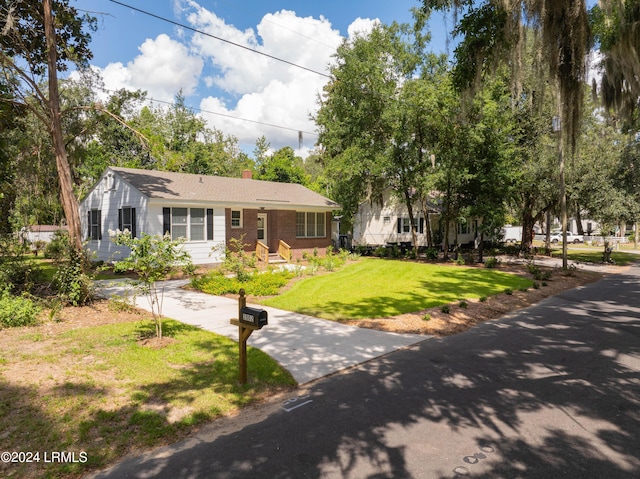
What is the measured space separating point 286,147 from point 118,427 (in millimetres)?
42976

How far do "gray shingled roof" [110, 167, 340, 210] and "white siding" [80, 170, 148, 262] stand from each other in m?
0.51

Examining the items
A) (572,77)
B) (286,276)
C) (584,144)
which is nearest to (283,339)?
(286,276)

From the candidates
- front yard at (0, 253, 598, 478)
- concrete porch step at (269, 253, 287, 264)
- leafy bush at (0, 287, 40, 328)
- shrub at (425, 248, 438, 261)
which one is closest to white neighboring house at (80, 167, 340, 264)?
concrete porch step at (269, 253, 287, 264)

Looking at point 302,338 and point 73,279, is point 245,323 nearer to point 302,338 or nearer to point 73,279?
point 302,338

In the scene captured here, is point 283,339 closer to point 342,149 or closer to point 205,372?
point 205,372

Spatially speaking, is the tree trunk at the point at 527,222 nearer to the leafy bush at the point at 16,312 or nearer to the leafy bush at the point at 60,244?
the leafy bush at the point at 60,244

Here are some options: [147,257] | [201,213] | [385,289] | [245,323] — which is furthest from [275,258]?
[245,323]

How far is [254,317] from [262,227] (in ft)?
51.3

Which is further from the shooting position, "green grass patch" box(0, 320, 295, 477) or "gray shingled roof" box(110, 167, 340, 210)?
"gray shingled roof" box(110, 167, 340, 210)

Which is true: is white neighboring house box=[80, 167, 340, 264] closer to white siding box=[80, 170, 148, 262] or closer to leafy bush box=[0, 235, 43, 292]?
white siding box=[80, 170, 148, 262]

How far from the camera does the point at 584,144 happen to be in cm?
2197

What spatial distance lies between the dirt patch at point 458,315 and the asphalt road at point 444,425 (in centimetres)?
148

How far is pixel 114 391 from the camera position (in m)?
4.61

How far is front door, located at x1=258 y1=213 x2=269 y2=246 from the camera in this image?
19984 millimetres
